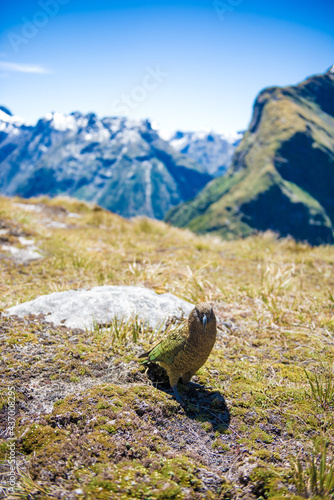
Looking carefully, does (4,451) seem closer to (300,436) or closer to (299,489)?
(299,489)

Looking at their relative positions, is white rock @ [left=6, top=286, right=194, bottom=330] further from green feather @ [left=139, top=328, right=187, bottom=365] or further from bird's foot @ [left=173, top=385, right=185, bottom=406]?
bird's foot @ [left=173, top=385, right=185, bottom=406]

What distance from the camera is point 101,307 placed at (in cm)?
444

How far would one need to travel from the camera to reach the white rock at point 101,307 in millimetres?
4273

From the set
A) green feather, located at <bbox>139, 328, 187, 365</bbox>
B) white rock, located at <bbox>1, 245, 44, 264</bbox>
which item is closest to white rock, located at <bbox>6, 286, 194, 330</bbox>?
green feather, located at <bbox>139, 328, 187, 365</bbox>

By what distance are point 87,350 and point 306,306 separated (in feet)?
13.3

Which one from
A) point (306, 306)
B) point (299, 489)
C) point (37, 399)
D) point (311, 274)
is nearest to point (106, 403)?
point (37, 399)

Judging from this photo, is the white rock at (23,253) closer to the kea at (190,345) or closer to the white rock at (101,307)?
the white rock at (101,307)

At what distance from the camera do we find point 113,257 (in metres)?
8.07

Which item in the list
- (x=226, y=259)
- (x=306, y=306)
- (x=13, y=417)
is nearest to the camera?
(x=13, y=417)

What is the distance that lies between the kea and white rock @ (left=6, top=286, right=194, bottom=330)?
107cm

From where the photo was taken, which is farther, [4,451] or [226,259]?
[226,259]

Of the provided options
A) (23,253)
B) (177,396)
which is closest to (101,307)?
(177,396)

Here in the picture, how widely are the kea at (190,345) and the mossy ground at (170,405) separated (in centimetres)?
32

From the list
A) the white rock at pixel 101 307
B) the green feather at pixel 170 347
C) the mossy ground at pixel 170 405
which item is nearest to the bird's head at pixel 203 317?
the green feather at pixel 170 347
